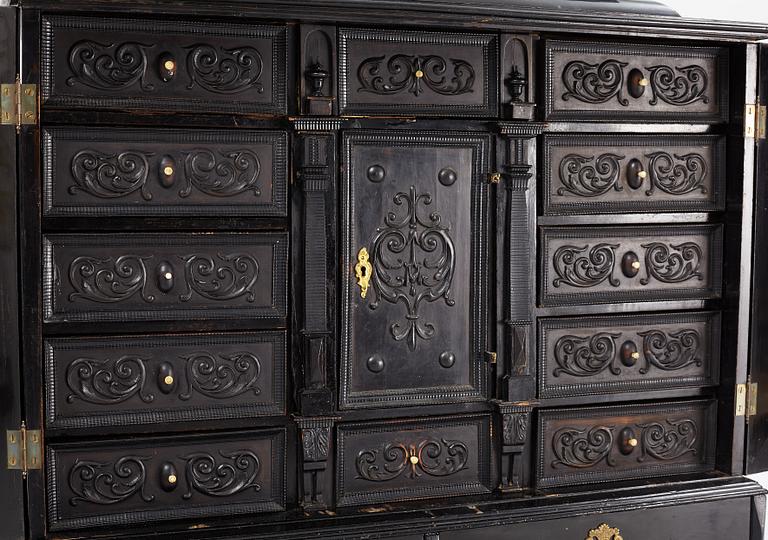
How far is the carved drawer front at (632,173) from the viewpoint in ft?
11.1

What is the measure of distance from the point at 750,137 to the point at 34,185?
238 cm

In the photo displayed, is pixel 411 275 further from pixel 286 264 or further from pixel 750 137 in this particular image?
pixel 750 137

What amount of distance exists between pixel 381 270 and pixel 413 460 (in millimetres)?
638

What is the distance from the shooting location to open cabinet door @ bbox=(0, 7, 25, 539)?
281 centimetres

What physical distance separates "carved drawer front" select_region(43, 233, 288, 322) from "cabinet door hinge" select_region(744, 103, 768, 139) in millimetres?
1675

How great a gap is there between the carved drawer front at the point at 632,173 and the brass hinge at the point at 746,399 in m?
0.65

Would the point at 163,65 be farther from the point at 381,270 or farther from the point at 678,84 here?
the point at 678,84

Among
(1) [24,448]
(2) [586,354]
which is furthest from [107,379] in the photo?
(2) [586,354]

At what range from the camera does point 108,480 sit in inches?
119

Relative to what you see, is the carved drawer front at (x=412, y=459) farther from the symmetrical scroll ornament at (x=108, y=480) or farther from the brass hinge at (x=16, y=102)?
the brass hinge at (x=16, y=102)

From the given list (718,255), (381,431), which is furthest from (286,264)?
(718,255)

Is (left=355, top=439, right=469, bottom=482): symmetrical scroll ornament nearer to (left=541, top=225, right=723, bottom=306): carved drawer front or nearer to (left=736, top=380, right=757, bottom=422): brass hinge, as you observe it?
(left=541, top=225, right=723, bottom=306): carved drawer front

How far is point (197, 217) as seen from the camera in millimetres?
3037

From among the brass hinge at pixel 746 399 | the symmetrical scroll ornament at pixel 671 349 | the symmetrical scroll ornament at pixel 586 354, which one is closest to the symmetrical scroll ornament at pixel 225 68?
the symmetrical scroll ornament at pixel 586 354
